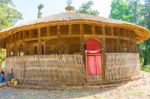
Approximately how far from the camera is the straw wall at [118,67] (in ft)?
49.4

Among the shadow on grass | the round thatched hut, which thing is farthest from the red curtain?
the shadow on grass

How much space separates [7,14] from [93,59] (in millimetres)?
24056

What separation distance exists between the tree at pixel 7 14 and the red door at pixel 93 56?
20.5 metres

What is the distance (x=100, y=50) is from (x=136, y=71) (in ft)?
12.1

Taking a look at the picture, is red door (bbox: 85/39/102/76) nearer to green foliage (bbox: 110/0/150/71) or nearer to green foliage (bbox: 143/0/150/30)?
green foliage (bbox: 110/0/150/71)

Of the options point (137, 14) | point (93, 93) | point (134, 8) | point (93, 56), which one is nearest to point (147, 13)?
point (137, 14)

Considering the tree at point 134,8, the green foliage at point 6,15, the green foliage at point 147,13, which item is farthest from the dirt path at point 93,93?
the tree at point 134,8

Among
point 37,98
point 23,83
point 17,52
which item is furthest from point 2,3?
point 37,98

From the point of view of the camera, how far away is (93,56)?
1499 cm

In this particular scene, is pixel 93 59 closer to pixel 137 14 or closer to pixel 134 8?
pixel 137 14

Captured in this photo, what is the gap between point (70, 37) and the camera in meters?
15.3

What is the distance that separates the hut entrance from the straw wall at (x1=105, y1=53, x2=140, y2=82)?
410 millimetres

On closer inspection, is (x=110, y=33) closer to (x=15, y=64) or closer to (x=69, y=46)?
(x=69, y=46)

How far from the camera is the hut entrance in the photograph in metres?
14.8
